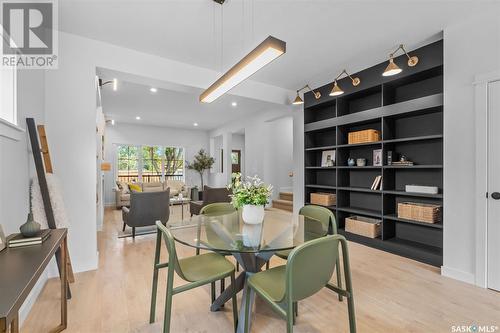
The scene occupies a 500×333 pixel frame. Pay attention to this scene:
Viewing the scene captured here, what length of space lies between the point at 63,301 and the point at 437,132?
430 cm

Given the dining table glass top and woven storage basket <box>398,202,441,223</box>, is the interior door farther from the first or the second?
the dining table glass top

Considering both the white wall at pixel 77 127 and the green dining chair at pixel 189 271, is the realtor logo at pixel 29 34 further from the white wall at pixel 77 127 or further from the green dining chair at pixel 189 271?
the green dining chair at pixel 189 271

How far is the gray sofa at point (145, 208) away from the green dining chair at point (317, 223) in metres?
2.63

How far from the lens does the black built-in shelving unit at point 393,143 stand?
118 inches

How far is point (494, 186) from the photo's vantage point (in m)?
2.29

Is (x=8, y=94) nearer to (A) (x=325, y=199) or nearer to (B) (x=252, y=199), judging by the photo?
(B) (x=252, y=199)

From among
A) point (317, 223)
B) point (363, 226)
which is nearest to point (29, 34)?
point (317, 223)

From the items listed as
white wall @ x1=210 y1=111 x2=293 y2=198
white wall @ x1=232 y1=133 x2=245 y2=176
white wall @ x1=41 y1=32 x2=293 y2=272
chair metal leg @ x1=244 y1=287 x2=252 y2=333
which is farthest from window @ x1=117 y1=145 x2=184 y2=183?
chair metal leg @ x1=244 y1=287 x2=252 y2=333

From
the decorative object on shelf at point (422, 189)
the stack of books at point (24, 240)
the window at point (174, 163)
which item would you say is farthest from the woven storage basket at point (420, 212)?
the window at point (174, 163)

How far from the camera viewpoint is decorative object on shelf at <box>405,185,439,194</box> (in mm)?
2932

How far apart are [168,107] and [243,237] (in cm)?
507

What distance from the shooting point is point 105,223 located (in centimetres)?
522

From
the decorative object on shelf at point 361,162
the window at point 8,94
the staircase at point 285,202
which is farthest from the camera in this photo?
the staircase at point 285,202

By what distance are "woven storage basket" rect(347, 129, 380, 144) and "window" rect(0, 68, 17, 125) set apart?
4.05 meters
